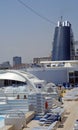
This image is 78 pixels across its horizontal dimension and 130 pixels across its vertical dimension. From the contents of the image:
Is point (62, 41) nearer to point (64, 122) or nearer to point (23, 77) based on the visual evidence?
point (23, 77)

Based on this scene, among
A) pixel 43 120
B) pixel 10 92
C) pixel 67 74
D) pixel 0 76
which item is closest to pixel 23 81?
pixel 0 76

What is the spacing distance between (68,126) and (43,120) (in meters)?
1.07

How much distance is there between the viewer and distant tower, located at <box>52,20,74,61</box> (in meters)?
52.8


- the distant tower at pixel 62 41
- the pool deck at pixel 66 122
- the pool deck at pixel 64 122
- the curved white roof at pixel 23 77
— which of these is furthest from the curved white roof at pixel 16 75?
the distant tower at pixel 62 41

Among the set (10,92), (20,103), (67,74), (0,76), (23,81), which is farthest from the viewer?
(67,74)

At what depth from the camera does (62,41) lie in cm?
5288

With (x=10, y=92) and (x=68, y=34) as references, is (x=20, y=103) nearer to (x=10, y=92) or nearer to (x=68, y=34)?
(x=10, y=92)

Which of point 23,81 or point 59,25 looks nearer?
point 23,81

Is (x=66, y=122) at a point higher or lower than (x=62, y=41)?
lower

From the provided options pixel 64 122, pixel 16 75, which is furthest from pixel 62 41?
pixel 64 122

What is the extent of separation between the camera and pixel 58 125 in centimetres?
1319

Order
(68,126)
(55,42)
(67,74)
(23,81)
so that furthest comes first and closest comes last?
(55,42) < (67,74) < (23,81) < (68,126)

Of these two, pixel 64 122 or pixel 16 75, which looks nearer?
pixel 64 122

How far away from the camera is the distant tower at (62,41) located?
2078 inches
